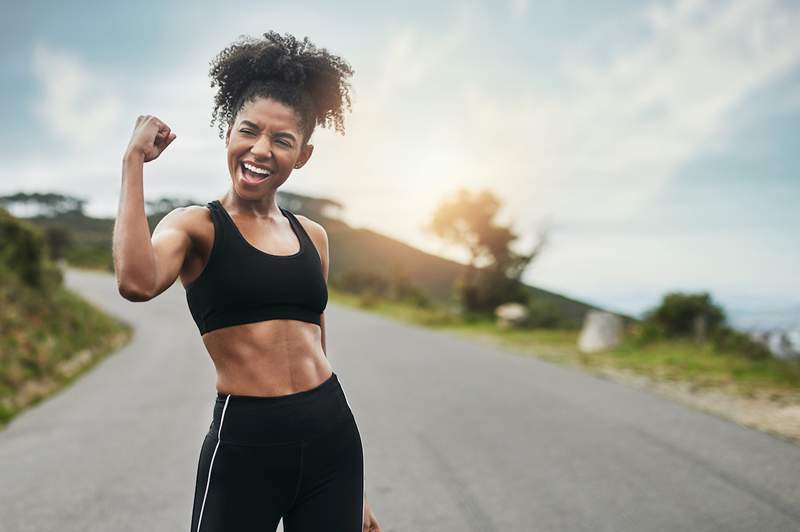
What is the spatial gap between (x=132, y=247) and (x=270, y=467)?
2.26 feet

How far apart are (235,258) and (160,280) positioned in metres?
0.23

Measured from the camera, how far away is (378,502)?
435cm

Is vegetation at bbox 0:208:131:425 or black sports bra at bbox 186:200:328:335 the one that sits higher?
black sports bra at bbox 186:200:328:335

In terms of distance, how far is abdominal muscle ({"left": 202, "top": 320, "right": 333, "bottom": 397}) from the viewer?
180 centimetres

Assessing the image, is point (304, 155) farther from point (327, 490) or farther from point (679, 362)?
point (679, 362)

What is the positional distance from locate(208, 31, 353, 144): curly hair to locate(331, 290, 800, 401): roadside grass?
25.4ft

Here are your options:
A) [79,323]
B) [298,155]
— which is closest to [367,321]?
[79,323]

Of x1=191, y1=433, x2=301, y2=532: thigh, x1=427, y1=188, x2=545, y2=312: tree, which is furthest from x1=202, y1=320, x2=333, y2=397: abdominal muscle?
x1=427, y1=188, x2=545, y2=312: tree

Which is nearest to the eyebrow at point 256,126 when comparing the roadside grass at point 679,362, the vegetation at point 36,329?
the vegetation at point 36,329

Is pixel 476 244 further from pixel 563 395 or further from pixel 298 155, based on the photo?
pixel 298 155

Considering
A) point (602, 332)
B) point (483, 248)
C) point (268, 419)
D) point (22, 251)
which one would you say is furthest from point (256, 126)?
point (483, 248)

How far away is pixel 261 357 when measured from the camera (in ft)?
5.96

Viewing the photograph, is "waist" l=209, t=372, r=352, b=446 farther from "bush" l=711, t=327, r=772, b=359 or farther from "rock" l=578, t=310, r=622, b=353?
"rock" l=578, t=310, r=622, b=353

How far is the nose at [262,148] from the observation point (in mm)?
1832
